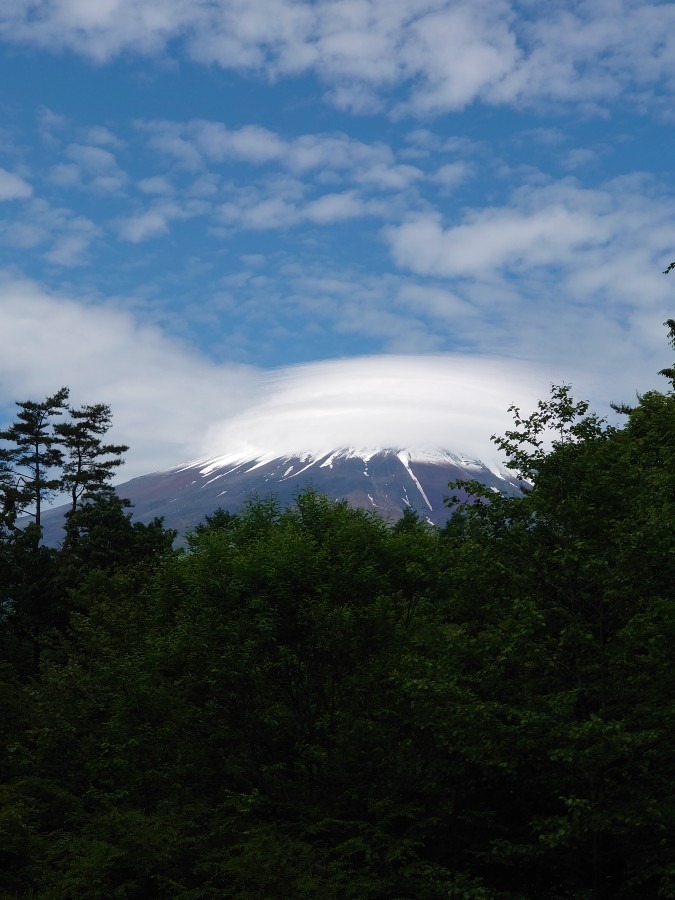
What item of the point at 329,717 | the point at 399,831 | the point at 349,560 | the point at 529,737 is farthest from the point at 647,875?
the point at 349,560

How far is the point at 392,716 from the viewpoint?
20.0 m

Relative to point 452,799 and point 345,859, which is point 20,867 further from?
point 452,799

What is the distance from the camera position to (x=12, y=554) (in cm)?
4497

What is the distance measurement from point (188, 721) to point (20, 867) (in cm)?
540

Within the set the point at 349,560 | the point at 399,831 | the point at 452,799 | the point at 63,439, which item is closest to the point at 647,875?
the point at 452,799

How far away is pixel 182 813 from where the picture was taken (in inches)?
728

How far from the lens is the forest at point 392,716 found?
14.0m

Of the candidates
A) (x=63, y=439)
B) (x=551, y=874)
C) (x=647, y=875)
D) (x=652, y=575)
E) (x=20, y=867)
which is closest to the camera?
(x=647, y=875)

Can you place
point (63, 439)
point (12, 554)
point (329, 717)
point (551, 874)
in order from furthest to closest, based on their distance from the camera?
1. point (63, 439)
2. point (12, 554)
3. point (329, 717)
4. point (551, 874)

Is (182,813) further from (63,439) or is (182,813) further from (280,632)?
(63,439)

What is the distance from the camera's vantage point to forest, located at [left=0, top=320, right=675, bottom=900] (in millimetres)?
13969

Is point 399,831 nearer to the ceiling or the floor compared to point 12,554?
nearer to the floor

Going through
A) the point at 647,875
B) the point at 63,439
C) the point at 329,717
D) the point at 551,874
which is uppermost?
the point at 63,439

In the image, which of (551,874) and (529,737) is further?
(551,874)
